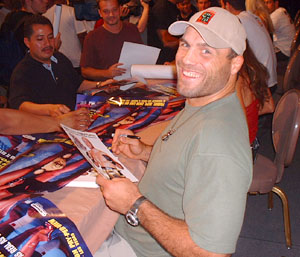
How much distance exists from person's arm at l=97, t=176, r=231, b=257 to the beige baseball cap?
0.49 m

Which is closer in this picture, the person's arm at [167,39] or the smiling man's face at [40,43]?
the smiling man's face at [40,43]

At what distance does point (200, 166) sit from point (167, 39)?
137 inches

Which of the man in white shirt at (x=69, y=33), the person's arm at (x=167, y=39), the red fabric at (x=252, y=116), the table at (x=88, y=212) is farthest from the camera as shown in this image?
the person's arm at (x=167, y=39)

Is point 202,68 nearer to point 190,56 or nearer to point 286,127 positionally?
point 190,56

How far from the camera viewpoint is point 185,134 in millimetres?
992

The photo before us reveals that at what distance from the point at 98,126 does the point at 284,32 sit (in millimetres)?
3319

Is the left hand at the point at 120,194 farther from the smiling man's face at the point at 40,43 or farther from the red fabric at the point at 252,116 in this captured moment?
the smiling man's face at the point at 40,43

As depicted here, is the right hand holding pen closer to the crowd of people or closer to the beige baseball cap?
the crowd of people

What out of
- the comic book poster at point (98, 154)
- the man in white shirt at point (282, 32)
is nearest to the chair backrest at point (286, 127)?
the comic book poster at point (98, 154)

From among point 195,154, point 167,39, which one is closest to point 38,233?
point 195,154

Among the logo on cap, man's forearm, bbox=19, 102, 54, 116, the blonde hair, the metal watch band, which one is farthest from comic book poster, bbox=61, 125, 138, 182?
the blonde hair

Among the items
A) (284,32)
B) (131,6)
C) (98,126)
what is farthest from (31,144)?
(284,32)

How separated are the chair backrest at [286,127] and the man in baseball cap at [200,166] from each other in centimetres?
86

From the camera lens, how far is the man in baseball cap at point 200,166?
819 millimetres
